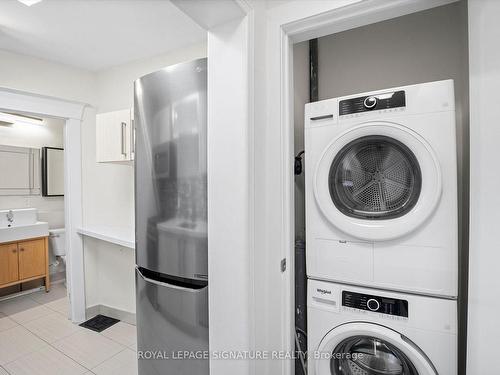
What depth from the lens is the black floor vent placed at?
2.51 metres

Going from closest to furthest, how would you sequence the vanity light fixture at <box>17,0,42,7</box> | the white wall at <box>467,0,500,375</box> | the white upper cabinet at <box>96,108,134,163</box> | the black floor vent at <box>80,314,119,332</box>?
the white wall at <box>467,0,500,375</box>, the vanity light fixture at <box>17,0,42,7</box>, the white upper cabinet at <box>96,108,134,163</box>, the black floor vent at <box>80,314,119,332</box>

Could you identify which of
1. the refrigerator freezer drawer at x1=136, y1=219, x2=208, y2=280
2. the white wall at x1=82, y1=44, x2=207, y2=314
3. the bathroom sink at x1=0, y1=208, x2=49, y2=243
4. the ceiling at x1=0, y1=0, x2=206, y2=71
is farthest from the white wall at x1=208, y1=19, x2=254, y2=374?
the bathroom sink at x1=0, y1=208, x2=49, y2=243

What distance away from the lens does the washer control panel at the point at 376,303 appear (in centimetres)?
125

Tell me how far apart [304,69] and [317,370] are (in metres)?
1.90

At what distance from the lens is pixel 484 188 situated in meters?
1.02

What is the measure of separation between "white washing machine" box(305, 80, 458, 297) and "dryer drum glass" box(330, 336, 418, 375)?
31cm

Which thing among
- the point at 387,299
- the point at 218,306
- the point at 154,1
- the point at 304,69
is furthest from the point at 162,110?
the point at 387,299

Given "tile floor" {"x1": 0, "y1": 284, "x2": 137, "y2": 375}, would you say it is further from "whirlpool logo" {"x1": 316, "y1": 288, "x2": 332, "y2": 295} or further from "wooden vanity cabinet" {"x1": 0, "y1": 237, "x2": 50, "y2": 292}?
"whirlpool logo" {"x1": 316, "y1": 288, "x2": 332, "y2": 295}

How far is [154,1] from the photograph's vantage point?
1640 millimetres

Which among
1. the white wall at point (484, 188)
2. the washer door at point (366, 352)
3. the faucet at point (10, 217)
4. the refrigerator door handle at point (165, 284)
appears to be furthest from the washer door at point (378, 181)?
the faucet at point (10, 217)

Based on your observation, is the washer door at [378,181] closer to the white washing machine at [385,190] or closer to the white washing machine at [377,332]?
the white washing machine at [385,190]

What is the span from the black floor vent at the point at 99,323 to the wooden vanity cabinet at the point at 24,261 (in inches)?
46.5

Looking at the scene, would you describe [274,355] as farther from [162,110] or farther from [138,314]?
[162,110]

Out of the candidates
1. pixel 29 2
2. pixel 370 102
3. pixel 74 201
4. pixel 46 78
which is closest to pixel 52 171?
pixel 74 201
